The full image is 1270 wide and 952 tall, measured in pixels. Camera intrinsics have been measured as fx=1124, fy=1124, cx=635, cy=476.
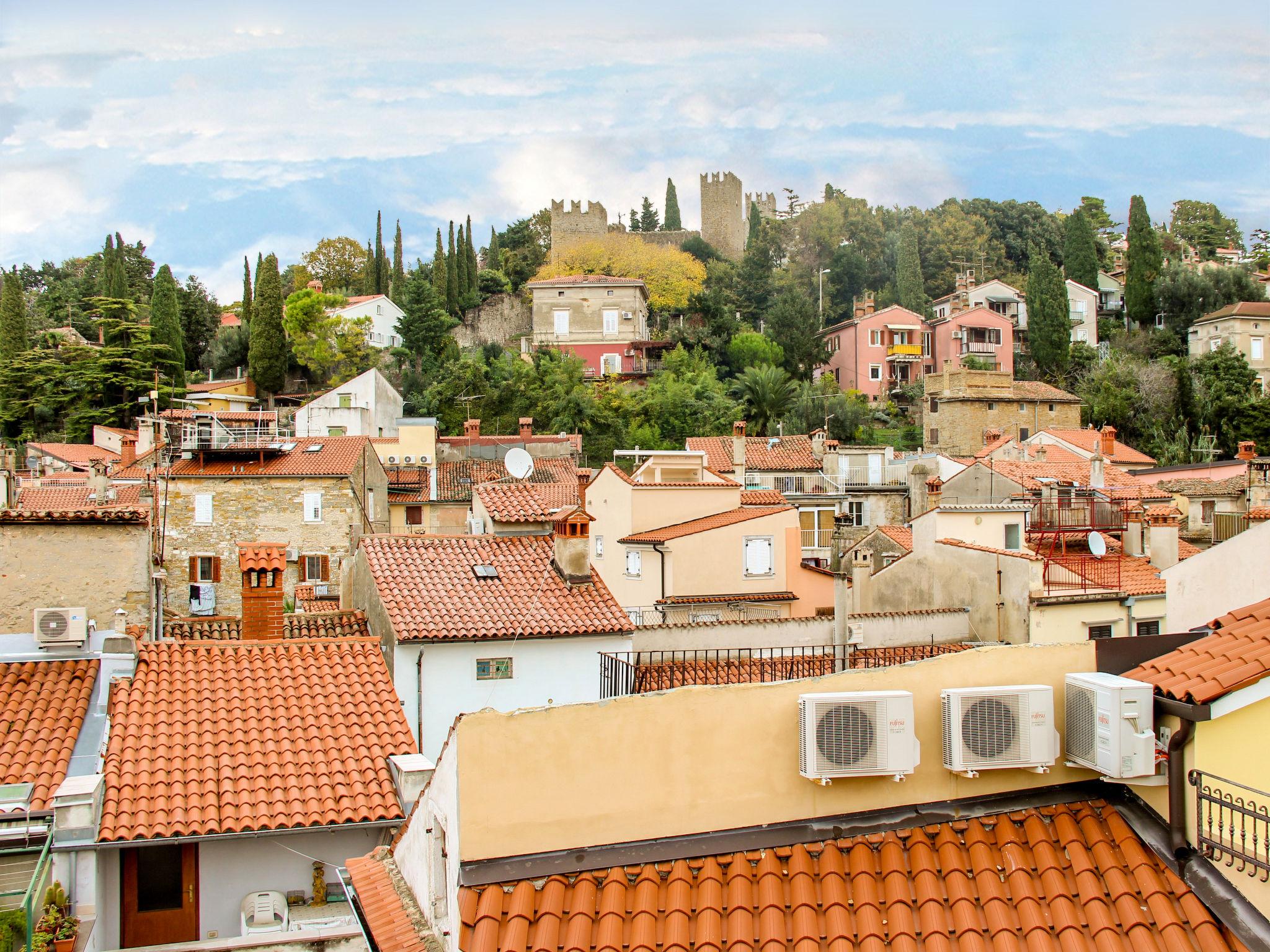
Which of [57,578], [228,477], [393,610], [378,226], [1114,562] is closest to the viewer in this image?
[57,578]

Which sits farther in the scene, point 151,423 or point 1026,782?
point 151,423

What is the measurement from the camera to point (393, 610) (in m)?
16.5

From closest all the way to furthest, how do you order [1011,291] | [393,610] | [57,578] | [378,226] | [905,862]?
1. [905,862]
2. [57,578]
3. [393,610]
4. [1011,291]
5. [378,226]

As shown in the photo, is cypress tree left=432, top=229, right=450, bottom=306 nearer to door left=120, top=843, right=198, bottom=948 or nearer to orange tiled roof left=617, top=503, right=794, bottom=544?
orange tiled roof left=617, top=503, right=794, bottom=544

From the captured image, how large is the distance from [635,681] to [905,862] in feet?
36.7

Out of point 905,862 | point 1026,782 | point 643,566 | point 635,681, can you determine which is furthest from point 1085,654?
point 643,566

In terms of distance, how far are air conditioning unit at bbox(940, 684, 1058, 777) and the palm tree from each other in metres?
49.0

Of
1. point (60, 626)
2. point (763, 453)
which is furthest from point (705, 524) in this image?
point (60, 626)

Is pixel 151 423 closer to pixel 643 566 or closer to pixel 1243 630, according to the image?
pixel 643 566

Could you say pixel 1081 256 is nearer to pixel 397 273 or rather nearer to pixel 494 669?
pixel 397 273

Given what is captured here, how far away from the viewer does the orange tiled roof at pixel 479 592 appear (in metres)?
16.5

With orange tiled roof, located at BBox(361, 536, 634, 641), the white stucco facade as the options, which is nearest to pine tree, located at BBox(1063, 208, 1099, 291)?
orange tiled roof, located at BBox(361, 536, 634, 641)

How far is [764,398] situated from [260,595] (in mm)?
40976

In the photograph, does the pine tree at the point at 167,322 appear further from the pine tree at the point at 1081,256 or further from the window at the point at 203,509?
the pine tree at the point at 1081,256
